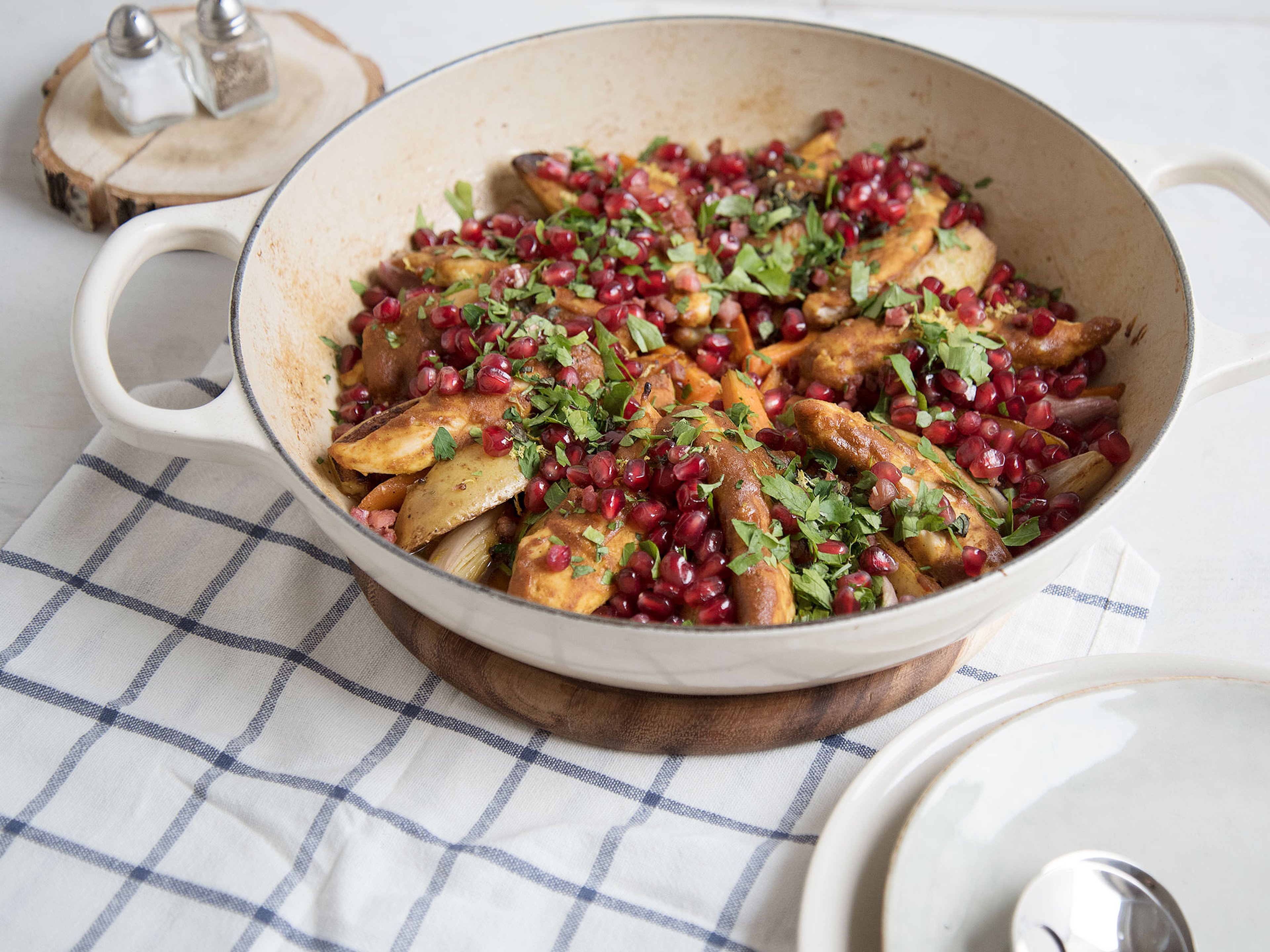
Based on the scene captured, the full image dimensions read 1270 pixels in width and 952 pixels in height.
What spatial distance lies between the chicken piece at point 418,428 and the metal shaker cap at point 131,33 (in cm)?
236

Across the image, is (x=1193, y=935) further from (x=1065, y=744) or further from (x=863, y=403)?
(x=863, y=403)

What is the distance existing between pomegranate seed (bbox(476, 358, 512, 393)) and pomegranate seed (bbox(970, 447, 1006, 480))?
1.29 m

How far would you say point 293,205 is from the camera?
10.0 feet

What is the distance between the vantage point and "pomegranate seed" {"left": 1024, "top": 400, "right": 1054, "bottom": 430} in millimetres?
2918

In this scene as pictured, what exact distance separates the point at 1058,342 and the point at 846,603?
50.3 inches

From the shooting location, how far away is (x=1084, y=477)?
2.71 m

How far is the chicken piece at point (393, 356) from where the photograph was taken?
304 cm

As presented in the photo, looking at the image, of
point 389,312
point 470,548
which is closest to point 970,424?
point 470,548

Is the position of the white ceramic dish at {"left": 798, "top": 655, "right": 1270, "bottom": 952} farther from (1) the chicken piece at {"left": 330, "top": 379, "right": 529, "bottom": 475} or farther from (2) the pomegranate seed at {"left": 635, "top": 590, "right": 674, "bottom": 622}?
(1) the chicken piece at {"left": 330, "top": 379, "right": 529, "bottom": 475}

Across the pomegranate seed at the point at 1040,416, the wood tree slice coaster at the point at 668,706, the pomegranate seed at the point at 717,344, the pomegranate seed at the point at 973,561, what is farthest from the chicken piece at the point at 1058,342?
the wood tree slice coaster at the point at 668,706

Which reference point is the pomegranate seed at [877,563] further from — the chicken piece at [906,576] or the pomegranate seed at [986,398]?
the pomegranate seed at [986,398]

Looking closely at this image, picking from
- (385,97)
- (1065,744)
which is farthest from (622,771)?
(385,97)

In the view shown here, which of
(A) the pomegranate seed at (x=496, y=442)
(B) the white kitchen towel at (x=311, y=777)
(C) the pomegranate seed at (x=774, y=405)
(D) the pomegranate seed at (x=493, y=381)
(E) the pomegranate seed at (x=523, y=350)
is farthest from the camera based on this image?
(C) the pomegranate seed at (x=774, y=405)

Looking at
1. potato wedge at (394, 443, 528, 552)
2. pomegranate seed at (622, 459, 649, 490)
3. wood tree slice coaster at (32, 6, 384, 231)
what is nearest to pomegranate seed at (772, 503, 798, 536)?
pomegranate seed at (622, 459, 649, 490)
